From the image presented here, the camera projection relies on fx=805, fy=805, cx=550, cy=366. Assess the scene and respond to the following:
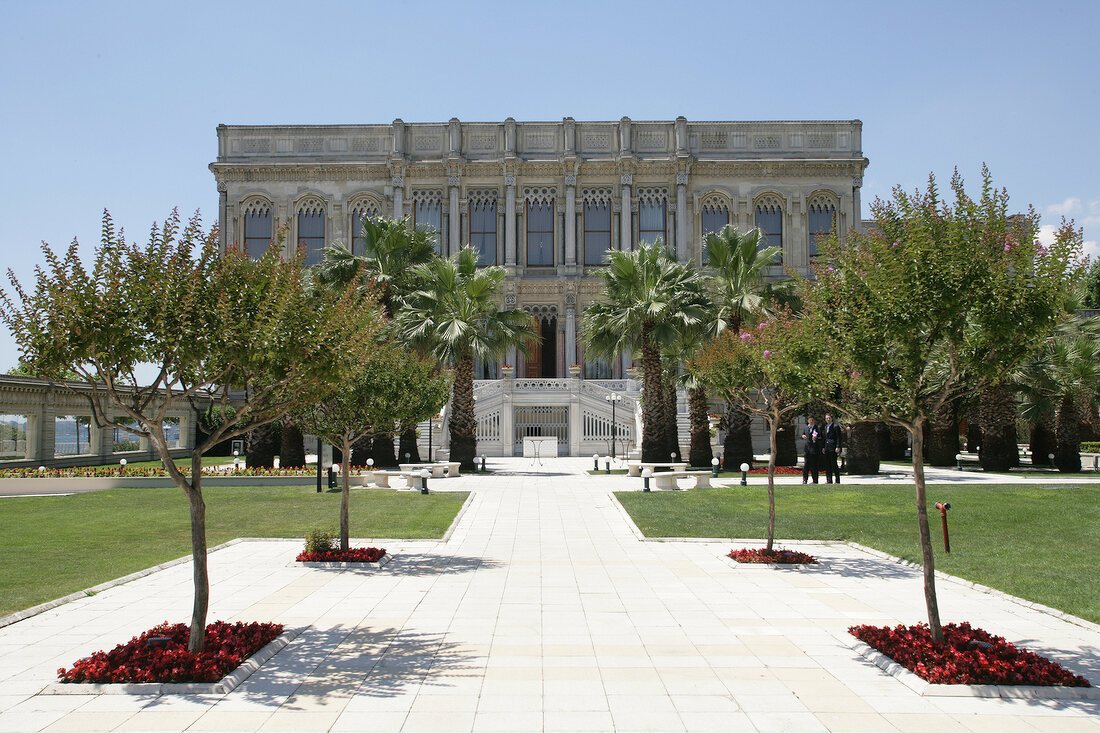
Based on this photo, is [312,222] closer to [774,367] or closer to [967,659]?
[774,367]

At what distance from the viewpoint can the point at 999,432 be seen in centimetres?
2841

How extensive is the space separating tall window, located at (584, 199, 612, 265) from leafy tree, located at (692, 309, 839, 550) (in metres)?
25.1

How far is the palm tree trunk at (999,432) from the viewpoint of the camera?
28172 mm

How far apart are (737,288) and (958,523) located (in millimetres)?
13488

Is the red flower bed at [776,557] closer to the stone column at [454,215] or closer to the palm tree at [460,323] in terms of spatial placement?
the palm tree at [460,323]

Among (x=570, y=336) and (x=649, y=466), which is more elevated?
(x=570, y=336)

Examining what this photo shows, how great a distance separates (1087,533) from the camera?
47.4 ft

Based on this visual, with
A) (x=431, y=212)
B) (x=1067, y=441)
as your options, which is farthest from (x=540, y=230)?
(x=1067, y=441)

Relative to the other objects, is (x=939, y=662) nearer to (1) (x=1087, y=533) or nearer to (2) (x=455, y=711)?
(2) (x=455, y=711)

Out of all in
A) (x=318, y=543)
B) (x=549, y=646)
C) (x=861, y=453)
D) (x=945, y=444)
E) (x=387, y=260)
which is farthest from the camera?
(x=945, y=444)

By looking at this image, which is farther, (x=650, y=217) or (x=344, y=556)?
(x=650, y=217)

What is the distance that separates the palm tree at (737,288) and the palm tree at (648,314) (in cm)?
79

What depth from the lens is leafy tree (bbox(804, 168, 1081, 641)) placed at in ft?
22.9

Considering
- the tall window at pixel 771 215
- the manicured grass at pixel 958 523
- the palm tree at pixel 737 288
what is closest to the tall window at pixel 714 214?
the tall window at pixel 771 215
